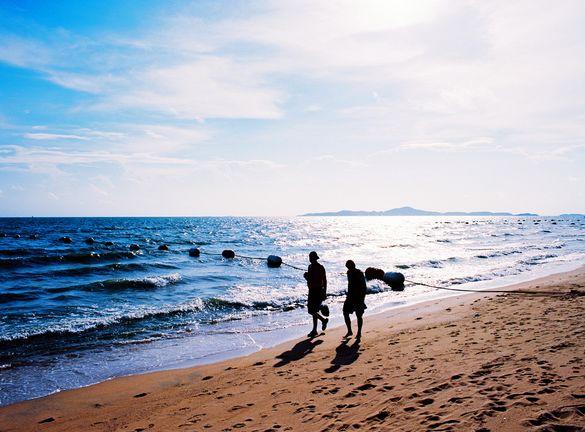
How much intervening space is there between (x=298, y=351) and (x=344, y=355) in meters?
1.48

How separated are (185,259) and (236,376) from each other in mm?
28393

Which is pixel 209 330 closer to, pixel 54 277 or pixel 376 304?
pixel 376 304

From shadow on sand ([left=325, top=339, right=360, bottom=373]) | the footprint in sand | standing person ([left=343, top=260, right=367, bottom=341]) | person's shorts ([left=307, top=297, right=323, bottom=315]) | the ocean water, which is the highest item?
standing person ([left=343, top=260, right=367, bottom=341])

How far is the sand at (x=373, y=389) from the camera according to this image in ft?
16.3

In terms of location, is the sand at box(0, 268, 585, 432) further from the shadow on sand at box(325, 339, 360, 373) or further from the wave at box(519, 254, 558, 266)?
the wave at box(519, 254, 558, 266)

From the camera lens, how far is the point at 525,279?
2153 cm

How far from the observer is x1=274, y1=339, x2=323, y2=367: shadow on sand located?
9051 mm

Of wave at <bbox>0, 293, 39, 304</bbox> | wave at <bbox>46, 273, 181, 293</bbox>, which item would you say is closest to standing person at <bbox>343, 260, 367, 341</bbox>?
wave at <bbox>46, 273, 181, 293</bbox>

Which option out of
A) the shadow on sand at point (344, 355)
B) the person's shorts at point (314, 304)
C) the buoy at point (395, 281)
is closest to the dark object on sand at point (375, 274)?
the buoy at point (395, 281)

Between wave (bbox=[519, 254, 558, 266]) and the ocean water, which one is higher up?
wave (bbox=[519, 254, 558, 266])

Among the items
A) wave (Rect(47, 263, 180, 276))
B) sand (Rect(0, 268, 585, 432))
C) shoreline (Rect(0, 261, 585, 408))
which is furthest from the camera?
wave (Rect(47, 263, 180, 276))

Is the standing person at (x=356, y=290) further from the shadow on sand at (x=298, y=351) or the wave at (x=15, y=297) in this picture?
the wave at (x=15, y=297)

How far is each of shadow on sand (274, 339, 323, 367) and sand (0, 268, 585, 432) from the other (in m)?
0.03

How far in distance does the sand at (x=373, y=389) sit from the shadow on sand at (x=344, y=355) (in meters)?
0.02
